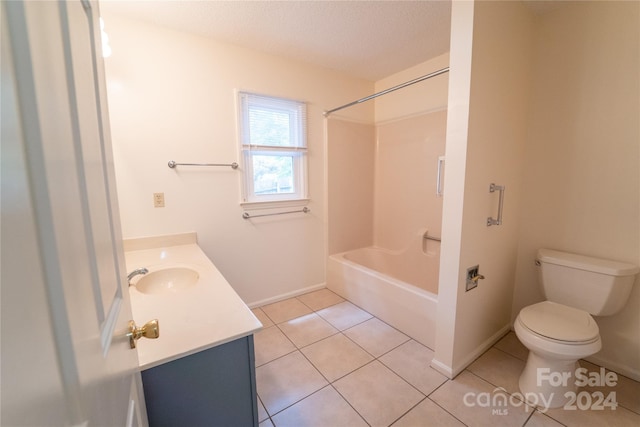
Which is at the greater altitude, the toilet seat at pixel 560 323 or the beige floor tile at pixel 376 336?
the toilet seat at pixel 560 323

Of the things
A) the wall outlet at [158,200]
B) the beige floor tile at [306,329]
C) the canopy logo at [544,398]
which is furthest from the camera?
the beige floor tile at [306,329]

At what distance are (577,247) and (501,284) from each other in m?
0.53

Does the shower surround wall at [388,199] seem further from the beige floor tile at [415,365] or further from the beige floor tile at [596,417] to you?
the beige floor tile at [596,417]

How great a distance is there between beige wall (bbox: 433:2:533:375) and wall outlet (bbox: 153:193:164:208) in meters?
2.00

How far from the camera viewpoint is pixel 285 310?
253 cm

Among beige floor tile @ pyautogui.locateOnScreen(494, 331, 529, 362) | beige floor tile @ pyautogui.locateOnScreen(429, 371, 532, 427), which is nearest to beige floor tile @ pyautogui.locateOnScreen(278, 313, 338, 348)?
beige floor tile @ pyautogui.locateOnScreen(429, 371, 532, 427)

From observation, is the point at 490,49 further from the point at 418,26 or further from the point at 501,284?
the point at 501,284

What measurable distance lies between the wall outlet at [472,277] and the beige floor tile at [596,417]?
2.35 feet

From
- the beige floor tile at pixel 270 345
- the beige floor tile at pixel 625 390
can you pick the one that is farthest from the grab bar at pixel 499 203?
the beige floor tile at pixel 270 345

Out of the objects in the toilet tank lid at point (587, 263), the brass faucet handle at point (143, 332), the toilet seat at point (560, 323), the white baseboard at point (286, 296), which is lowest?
the white baseboard at point (286, 296)

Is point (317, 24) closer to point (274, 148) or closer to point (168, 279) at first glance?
point (274, 148)

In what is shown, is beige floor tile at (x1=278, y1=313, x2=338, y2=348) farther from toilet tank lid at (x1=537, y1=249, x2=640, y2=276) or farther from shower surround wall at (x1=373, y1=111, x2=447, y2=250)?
toilet tank lid at (x1=537, y1=249, x2=640, y2=276)

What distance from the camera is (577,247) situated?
1812 mm

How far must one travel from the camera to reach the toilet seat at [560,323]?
1392mm
